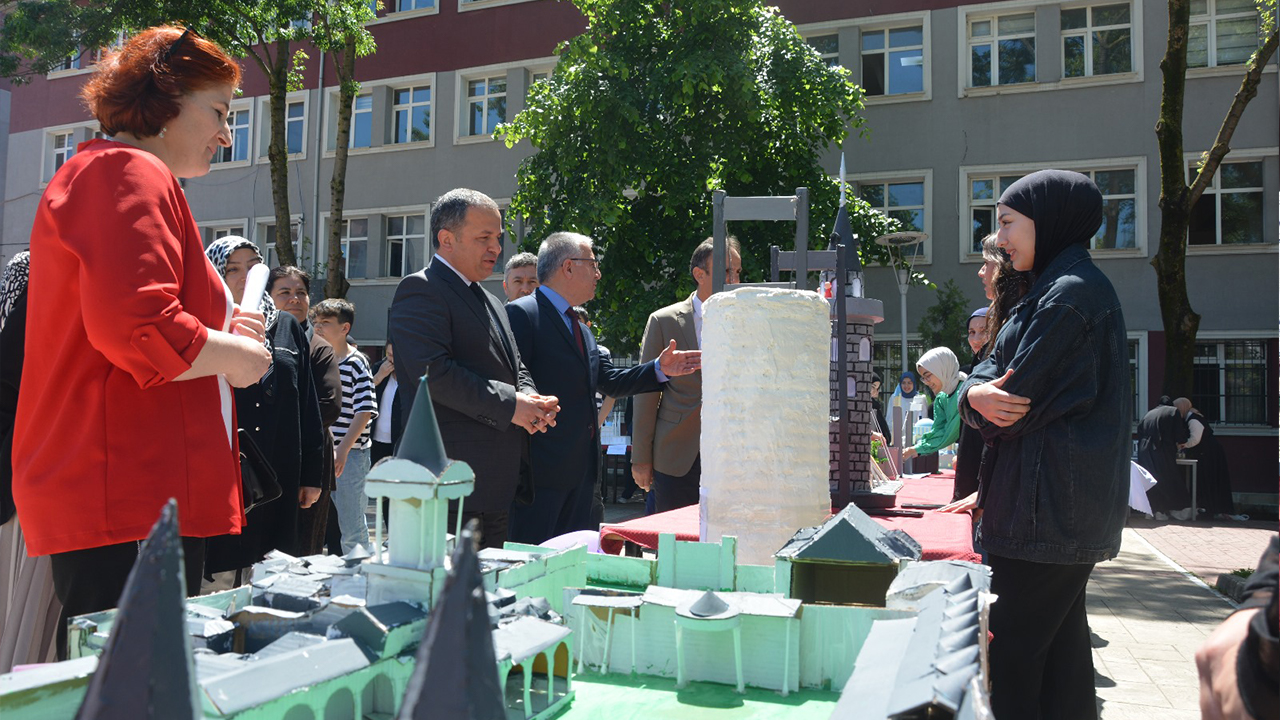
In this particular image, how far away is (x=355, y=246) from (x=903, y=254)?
13181mm

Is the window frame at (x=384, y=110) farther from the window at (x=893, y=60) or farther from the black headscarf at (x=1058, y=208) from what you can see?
the black headscarf at (x=1058, y=208)

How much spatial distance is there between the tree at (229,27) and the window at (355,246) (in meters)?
7.12

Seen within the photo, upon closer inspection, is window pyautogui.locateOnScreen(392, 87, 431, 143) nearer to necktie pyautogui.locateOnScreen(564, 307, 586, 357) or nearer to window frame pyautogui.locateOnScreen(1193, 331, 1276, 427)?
window frame pyautogui.locateOnScreen(1193, 331, 1276, 427)

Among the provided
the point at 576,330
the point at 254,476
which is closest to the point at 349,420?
the point at 576,330

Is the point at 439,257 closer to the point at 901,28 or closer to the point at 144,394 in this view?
the point at 144,394

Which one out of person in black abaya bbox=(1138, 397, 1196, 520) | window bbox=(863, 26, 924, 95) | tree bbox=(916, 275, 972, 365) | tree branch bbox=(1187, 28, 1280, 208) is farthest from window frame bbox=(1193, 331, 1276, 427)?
window bbox=(863, 26, 924, 95)

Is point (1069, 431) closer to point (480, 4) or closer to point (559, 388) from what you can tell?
point (559, 388)

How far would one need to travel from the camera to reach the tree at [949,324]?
15977mm

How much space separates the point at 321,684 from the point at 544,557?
0.76 meters

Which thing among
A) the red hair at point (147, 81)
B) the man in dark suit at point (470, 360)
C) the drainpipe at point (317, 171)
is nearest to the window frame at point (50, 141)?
the drainpipe at point (317, 171)

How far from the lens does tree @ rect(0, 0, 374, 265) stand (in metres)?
→ 12.5

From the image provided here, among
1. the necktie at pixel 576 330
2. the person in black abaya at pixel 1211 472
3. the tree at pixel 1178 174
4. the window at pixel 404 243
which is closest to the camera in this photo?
the necktie at pixel 576 330

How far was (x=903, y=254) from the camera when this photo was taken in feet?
55.5

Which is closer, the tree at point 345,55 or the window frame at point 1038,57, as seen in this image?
the tree at point 345,55
